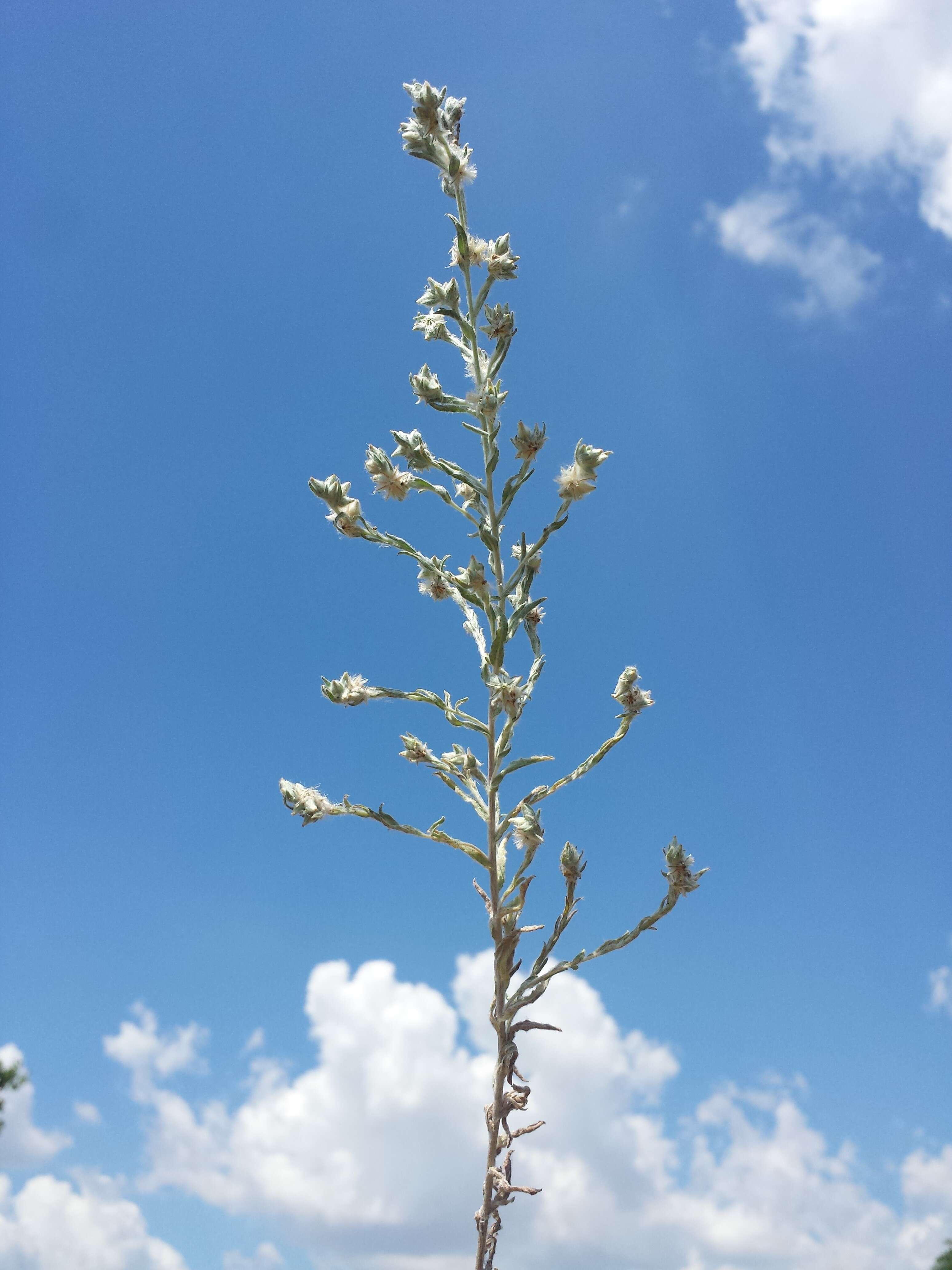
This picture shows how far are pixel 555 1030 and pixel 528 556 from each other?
235cm

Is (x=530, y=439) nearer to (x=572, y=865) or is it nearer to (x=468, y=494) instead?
(x=468, y=494)

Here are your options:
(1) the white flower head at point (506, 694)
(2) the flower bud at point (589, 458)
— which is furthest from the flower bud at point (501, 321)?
(1) the white flower head at point (506, 694)

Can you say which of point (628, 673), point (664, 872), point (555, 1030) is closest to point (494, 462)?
point (628, 673)

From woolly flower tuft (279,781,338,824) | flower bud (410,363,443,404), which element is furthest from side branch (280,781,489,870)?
flower bud (410,363,443,404)

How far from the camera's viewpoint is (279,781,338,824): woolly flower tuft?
169 inches

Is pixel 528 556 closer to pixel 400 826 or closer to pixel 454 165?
pixel 400 826

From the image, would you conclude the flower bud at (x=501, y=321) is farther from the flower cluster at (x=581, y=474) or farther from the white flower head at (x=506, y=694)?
the white flower head at (x=506, y=694)

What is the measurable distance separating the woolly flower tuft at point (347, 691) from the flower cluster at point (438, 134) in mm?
2793

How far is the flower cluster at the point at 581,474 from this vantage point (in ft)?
14.5

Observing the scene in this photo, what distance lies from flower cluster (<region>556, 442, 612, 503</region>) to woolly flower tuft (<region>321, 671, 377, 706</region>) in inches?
55.2

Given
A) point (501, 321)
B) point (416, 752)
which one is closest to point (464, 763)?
point (416, 752)

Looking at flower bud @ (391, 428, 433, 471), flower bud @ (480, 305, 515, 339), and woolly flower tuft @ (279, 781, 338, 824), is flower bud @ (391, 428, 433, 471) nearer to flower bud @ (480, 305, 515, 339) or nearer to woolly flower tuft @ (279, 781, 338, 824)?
flower bud @ (480, 305, 515, 339)

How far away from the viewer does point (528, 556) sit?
473 centimetres

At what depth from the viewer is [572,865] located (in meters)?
4.32
